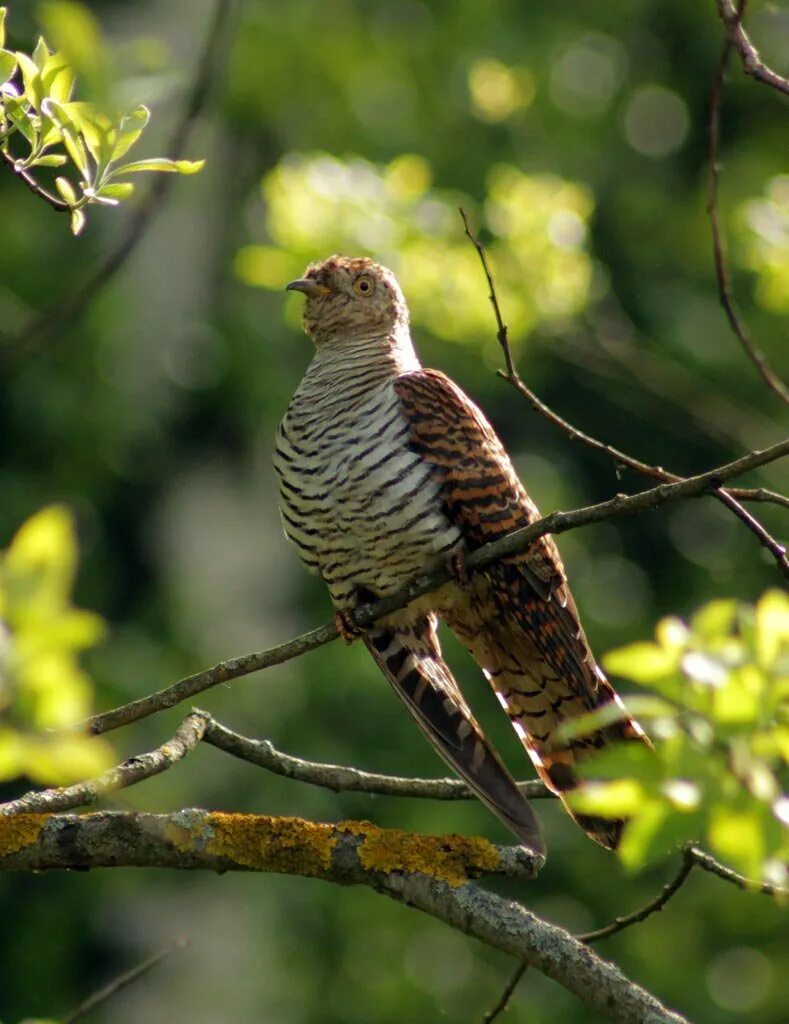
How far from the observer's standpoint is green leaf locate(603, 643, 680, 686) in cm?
164

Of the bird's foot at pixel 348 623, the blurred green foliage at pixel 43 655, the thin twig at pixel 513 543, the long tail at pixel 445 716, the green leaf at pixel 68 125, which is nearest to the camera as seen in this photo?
the blurred green foliage at pixel 43 655

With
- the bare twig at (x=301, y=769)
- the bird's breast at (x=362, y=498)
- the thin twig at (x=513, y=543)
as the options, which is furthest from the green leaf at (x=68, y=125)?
the bird's breast at (x=362, y=498)

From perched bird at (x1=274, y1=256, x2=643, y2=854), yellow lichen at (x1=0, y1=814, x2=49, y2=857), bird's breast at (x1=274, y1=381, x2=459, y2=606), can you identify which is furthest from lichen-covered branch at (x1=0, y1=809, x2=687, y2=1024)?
bird's breast at (x1=274, y1=381, x2=459, y2=606)

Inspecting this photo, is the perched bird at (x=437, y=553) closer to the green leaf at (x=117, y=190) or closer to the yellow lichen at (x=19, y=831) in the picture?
the yellow lichen at (x=19, y=831)

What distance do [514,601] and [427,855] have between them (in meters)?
1.19

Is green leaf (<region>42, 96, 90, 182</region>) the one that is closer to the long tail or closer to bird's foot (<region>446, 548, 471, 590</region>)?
bird's foot (<region>446, 548, 471, 590</region>)

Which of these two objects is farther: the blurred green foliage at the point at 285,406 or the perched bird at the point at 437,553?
the blurred green foliage at the point at 285,406

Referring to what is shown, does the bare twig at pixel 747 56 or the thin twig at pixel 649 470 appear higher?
the bare twig at pixel 747 56

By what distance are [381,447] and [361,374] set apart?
0.41 metres

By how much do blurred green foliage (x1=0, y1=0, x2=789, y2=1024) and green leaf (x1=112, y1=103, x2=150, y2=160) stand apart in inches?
142

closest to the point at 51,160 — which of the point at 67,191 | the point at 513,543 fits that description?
the point at 67,191

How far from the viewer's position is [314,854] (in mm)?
2742

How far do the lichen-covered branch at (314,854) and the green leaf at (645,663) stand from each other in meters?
0.97

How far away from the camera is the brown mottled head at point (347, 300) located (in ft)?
14.9
